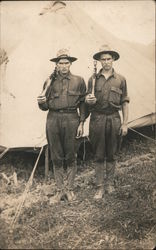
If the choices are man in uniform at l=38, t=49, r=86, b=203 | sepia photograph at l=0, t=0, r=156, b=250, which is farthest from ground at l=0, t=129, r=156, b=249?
man in uniform at l=38, t=49, r=86, b=203

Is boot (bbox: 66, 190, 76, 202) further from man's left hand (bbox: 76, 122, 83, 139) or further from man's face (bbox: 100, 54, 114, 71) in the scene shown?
man's face (bbox: 100, 54, 114, 71)

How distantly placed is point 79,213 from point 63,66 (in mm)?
1027

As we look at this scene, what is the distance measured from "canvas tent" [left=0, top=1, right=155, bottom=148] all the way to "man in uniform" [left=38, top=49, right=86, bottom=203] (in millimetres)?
108

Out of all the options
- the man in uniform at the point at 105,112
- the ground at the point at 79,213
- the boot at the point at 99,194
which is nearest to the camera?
the ground at the point at 79,213

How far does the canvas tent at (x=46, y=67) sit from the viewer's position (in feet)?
9.05

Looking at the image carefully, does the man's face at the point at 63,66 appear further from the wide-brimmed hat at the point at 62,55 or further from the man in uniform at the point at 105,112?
the man in uniform at the point at 105,112

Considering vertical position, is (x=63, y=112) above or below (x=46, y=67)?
below

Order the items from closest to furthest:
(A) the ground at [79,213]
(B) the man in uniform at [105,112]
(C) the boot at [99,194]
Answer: (A) the ground at [79,213] < (B) the man in uniform at [105,112] < (C) the boot at [99,194]

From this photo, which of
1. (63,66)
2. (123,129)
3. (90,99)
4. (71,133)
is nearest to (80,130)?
(71,133)

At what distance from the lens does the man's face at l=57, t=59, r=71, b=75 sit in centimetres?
259

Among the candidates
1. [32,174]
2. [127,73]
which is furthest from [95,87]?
[32,174]

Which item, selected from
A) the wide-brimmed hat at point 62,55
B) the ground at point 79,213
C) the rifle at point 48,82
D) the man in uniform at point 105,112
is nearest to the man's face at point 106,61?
the man in uniform at point 105,112

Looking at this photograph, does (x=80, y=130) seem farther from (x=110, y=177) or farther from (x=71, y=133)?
(x=110, y=177)

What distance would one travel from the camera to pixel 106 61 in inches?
104
